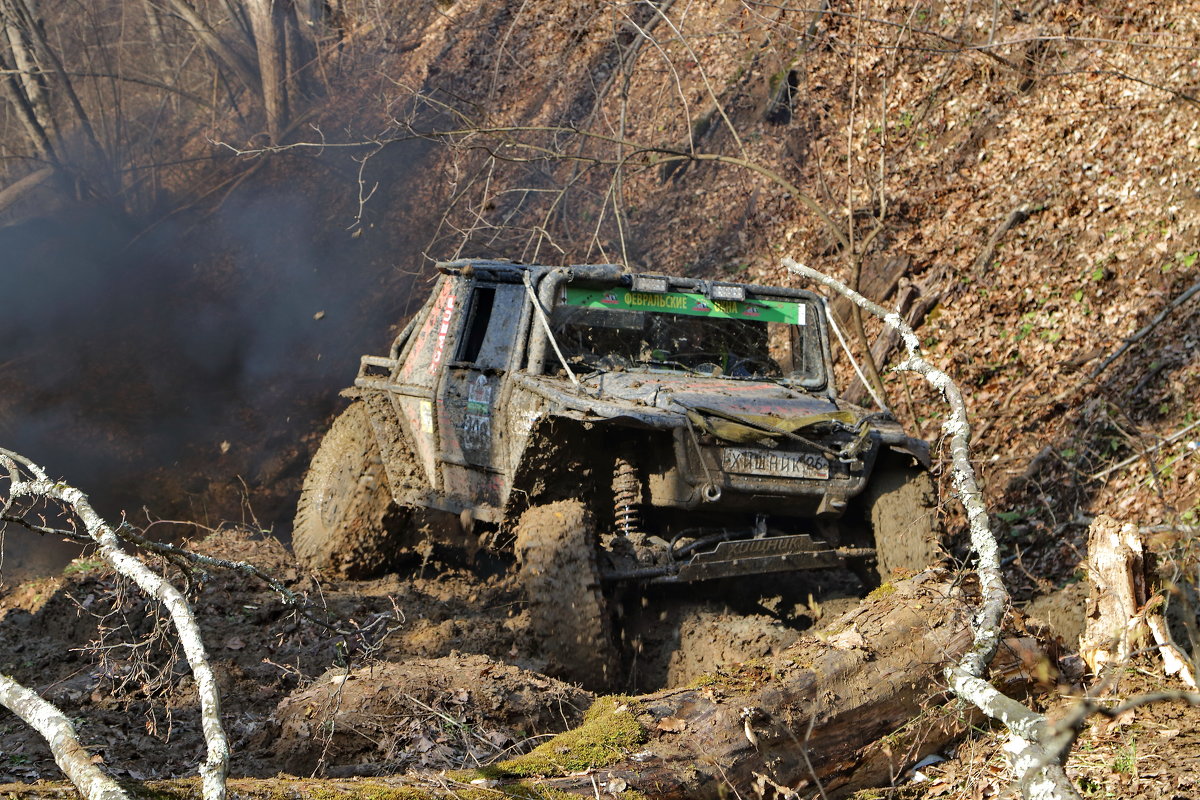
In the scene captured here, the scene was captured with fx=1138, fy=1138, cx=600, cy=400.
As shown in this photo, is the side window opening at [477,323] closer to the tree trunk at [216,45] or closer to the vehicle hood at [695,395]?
the vehicle hood at [695,395]

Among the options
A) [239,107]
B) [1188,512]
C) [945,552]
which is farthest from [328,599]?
[239,107]

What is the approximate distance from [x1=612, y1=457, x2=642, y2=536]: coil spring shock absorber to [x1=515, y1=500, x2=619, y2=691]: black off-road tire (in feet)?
1.02

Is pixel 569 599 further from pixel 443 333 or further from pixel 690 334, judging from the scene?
pixel 443 333

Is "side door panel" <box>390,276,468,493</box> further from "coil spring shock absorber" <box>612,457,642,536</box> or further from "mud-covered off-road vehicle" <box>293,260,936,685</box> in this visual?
"coil spring shock absorber" <box>612,457,642,536</box>

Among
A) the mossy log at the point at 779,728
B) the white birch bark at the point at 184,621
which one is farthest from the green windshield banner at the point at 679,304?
the white birch bark at the point at 184,621

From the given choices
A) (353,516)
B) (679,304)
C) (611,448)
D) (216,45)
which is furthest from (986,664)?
(216,45)

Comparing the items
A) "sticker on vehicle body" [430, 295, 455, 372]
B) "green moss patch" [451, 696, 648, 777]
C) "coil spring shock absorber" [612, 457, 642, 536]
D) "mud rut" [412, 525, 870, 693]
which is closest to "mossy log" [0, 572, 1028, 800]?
"green moss patch" [451, 696, 648, 777]

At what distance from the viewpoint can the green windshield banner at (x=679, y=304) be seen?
22.6 ft

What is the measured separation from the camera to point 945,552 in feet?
19.2

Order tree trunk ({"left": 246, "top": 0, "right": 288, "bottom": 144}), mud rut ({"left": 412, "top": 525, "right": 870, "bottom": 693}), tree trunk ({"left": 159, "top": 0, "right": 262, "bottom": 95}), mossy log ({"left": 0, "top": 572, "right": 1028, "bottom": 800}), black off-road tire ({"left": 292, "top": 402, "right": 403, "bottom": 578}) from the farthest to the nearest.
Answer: tree trunk ({"left": 246, "top": 0, "right": 288, "bottom": 144}) → tree trunk ({"left": 159, "top": 0, "right": 262, "bottom": 95}) → black off-road tire ({"left": 292, "top": 402, "right": 403, "bottom": 578}) → mud rut ({"left": 412, "top": 525, "right": 870, "bottom": 693}) → mossy log ({"left": 0, "top": 572, "right": 1028, "bottom": 800})

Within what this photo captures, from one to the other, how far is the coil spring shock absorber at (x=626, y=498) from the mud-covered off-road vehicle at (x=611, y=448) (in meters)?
0.01

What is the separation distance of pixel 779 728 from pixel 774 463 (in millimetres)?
2047

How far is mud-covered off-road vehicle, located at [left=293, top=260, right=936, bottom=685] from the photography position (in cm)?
579

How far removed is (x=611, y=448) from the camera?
624 cm
